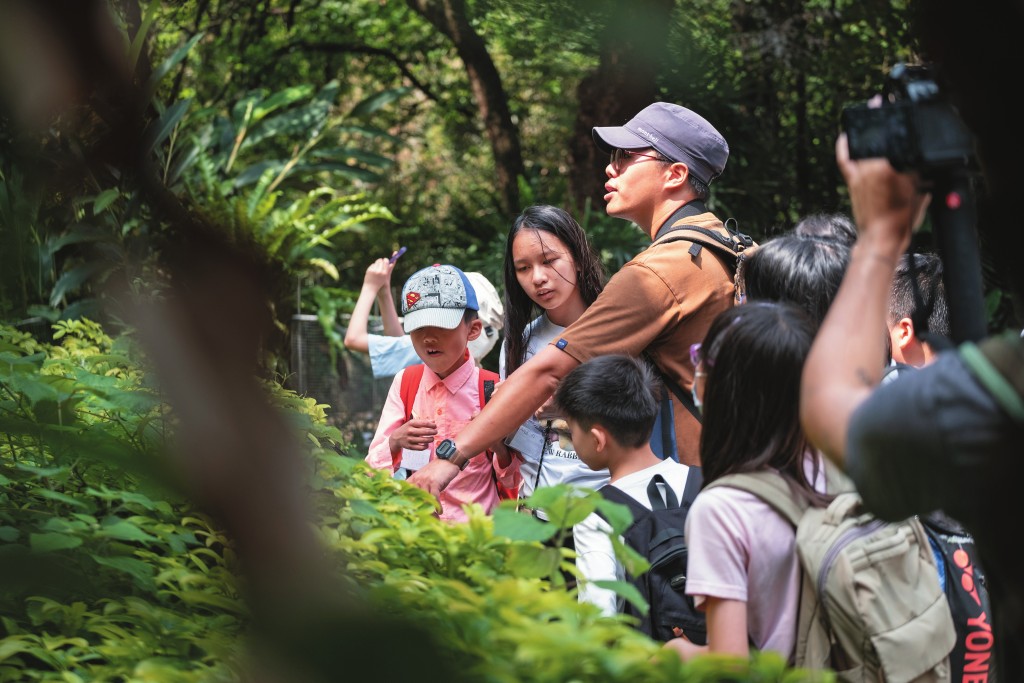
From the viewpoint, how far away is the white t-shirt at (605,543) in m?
2.31

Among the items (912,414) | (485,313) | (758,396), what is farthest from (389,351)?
(912,414)

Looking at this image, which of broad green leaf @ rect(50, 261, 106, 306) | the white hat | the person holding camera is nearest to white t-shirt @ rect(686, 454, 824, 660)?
the person holding camera

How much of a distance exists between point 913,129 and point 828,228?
1720 mm

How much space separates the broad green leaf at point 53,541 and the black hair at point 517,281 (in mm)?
2377

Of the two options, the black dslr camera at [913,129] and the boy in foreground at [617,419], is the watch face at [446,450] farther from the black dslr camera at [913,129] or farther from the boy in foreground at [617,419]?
the black dslr camera at [913,129]

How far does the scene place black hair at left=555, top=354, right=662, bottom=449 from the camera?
9.31 ft

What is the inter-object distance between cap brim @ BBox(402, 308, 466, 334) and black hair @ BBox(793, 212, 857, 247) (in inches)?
49.8

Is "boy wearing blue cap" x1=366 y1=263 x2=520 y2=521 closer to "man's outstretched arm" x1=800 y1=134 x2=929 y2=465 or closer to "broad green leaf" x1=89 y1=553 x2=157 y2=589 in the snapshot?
"broad green leaf" x1=89 y1=553 x2=157 y2=589

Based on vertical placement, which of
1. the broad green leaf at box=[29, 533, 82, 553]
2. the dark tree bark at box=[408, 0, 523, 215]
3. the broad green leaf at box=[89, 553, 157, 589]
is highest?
the broad green leaf at box=[29, 533, 82, 553]

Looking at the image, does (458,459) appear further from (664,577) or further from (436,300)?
(436,300)

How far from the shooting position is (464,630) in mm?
1061

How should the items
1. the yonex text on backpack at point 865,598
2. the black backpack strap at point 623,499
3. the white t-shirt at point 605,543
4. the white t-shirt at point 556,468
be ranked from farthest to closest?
the white t-shirt at point 556,468
the black backpack strap at point 623,499
the white t-shirt at point 605,543
the yonex text on backpack at point 865,598

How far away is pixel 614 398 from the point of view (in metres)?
2.84

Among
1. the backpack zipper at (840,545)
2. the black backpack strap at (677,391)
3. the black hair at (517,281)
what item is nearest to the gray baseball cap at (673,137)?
the black hair at (517,281)
